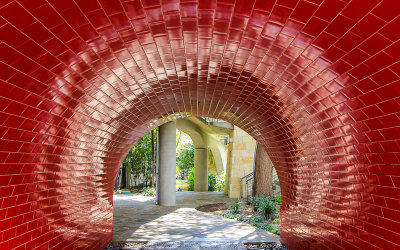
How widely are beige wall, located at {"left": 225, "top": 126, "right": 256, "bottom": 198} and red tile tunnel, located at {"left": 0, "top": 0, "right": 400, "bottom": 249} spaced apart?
37.0 feet

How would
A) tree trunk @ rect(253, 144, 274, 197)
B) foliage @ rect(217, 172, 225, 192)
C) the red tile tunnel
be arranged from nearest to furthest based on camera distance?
the red tile tunnel < tree trunk @ rect(253, 144, 274, 197) < foliage @ rect(217, 172, 225, 192)

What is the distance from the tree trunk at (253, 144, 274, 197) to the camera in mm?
13758

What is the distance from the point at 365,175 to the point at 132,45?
2611mm

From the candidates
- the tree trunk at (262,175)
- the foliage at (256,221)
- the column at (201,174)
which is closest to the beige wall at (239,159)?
the tree trunk at (262,175)

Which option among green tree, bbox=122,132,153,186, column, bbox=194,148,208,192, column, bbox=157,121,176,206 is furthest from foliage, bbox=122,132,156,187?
column, bbox=157,121,176,206

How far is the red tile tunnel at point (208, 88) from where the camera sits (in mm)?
2316

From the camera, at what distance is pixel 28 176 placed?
136 inches

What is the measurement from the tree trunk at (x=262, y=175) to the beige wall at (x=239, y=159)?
120 inches

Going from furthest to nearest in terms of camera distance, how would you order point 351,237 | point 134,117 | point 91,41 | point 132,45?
point 134,117, point 351,237, point 132,45, point 91,41

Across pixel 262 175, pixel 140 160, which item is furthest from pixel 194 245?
pixel 140 160

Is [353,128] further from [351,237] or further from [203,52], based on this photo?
[203,52]

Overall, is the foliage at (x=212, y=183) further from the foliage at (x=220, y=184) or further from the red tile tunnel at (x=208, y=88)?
the red tile tunnel at (x=208, y=88)

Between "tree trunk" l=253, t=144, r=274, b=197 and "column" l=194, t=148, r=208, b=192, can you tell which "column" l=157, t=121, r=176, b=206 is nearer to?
"tree trunk" l=253, t=144, r=274, b=197

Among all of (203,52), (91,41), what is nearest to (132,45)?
(91,41)
